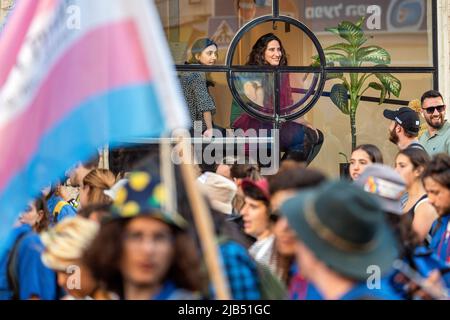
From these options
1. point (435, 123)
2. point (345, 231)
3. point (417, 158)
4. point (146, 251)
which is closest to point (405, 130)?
point (435, 123)

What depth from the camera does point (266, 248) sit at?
5.80 m

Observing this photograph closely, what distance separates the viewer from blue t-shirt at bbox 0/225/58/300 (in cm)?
585

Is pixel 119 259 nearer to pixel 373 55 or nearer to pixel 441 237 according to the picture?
pixel 441 237

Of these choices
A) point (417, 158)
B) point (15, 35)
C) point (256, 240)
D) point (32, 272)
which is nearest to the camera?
Answer: point (15, 35)

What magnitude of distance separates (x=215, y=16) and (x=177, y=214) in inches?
285

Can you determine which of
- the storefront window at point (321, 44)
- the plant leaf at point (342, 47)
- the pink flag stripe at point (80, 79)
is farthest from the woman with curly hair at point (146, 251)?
the plant leaf at point (342, 47)

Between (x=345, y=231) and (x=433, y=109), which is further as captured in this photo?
(x=433, y=109)

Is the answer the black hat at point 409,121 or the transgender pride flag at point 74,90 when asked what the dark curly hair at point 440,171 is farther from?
the transgender pride flag at point 74,90

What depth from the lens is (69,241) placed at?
5.00m

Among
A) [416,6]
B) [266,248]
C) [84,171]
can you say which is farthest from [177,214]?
[416,6]

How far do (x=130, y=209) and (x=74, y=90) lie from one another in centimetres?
54

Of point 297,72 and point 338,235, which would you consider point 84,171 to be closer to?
point 297,72

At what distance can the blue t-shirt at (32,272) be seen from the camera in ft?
19.2
